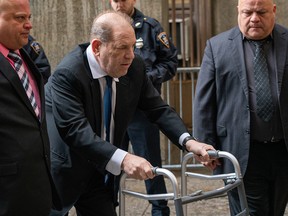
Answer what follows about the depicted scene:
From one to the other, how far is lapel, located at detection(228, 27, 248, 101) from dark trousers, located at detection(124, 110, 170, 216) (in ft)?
4.51

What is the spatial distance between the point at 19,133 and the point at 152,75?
2.62 metres

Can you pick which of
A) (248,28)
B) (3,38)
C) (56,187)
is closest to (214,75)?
(248,28)

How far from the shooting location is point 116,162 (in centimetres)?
359

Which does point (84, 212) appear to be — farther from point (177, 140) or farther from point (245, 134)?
point (245, 134)

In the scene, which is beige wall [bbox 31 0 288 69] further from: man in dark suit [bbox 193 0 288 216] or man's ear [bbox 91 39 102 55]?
man's ear [bbox 91 39 102 55]

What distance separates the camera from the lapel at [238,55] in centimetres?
449

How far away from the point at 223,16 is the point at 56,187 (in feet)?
20.9

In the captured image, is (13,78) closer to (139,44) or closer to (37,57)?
(139,44)

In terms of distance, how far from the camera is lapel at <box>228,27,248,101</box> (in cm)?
449

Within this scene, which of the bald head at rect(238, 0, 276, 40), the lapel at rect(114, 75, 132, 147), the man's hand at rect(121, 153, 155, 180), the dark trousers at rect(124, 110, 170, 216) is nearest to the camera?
the man's hand at rect(121, 153, 155, 180)

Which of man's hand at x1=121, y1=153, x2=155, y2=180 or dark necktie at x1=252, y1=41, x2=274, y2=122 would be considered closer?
man's hand at x1=121, y1=153, x2=155, y2=180

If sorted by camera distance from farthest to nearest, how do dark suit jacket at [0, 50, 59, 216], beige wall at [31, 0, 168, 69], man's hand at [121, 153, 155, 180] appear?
1. beige wall at [31, 0, 168, 69]
2. man's hand at [121, 153, 155, 180]
3. dark suit jacket at [0, 50, 59, 216]

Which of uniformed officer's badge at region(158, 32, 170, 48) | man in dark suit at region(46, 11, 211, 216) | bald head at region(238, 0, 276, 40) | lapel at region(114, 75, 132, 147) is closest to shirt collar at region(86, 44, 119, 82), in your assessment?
man in dark suit at region(46, 11, 211, 216)

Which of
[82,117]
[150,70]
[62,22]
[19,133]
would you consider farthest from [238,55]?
[62,22]
